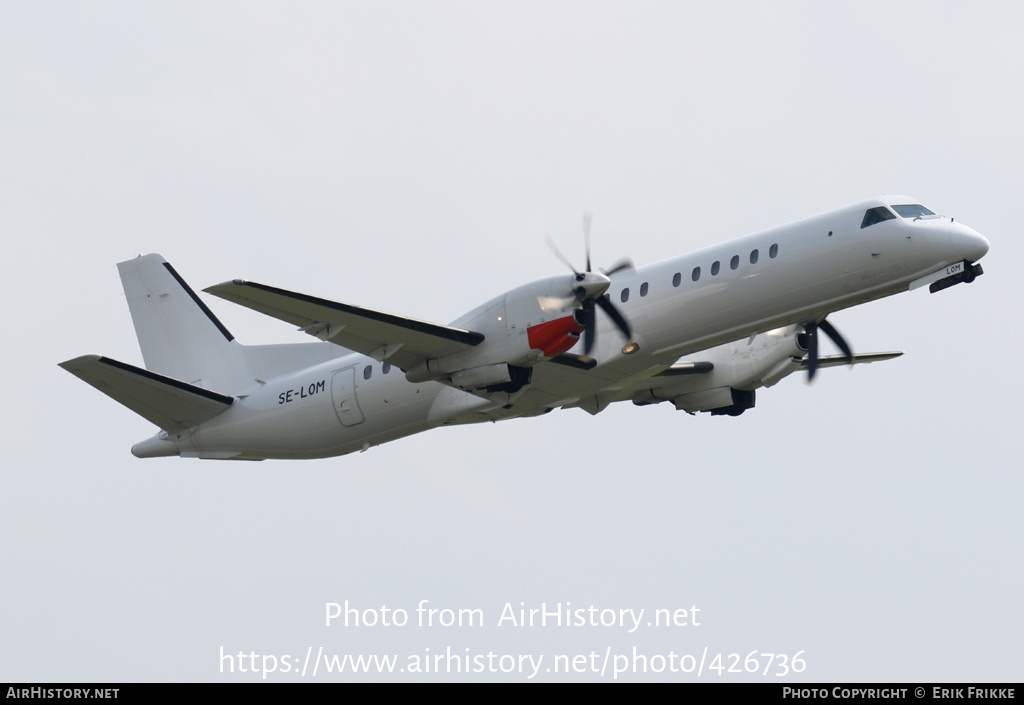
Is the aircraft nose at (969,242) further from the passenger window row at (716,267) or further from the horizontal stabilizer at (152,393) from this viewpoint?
the horizontal stabilizer at (152,393)

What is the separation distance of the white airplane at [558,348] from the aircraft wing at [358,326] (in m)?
0.04

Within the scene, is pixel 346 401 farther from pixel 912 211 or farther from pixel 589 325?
pixel 912 211

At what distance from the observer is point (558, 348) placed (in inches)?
951

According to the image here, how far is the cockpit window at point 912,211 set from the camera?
76.9ft

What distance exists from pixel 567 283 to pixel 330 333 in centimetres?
481

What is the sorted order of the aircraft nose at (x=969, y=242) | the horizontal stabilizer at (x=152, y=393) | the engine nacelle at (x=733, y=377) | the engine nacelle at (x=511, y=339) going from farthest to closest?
the engine nacelle at (x=733, y=377) → the horizontal stabilizer at (x=152, y=393) → the engine nacelle at (x=511, y=339) → the aircraft nose at (x=969, y=242)

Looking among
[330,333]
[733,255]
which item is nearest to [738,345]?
[733,255]

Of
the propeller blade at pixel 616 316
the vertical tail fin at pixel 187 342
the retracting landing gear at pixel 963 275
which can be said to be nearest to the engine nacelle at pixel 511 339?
the propeller blade at pixel 616 316

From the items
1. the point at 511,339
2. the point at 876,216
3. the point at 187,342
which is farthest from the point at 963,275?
the point at 187,342

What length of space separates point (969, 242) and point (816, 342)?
194 inches
